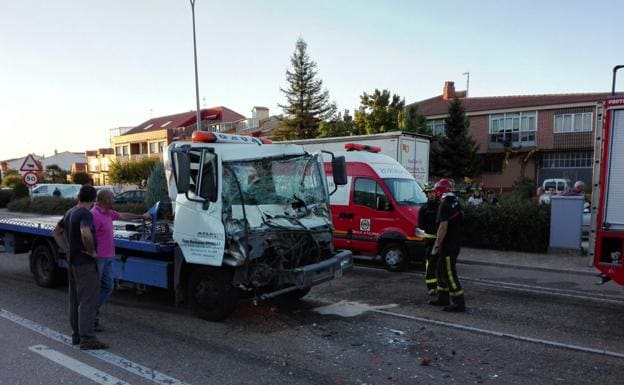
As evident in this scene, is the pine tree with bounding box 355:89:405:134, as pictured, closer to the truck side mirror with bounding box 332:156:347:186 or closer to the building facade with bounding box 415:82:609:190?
the building facade with bounding box 415:82:609:190

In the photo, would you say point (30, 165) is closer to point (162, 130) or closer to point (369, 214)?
point (369, 214)

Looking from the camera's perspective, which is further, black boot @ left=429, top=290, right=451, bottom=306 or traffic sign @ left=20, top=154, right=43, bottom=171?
traffic sign @ left=20, top=154, right=43, bottom=171

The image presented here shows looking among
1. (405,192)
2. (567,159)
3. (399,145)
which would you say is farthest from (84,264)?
(567,159)

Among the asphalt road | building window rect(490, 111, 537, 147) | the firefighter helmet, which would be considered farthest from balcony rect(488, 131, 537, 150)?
the firefighter helmet

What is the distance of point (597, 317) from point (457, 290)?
1.86 m

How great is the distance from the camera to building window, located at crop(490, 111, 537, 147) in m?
34.6

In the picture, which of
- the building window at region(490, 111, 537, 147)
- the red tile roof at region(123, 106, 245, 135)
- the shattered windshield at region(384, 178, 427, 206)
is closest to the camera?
the shattered windshield at region(384, 178, 427, 206)

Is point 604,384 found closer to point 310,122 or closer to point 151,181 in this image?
point 151,181

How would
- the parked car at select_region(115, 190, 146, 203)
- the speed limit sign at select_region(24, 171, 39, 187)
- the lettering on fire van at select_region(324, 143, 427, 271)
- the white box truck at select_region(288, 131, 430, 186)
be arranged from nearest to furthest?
the lettering on fire van at select_region(324, 143, 427, 271), the white box truck at select_region(288, 131, 430, 186), the speed limit sign at select_region(24, 171, 39, 187), the parked car at select_region(115, 190, 146, 203)

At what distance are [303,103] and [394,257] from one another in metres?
34.4

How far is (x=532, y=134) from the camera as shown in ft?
113

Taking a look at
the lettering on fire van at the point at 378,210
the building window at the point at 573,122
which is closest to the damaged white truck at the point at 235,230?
the lettering on fire van at the point at 378,210

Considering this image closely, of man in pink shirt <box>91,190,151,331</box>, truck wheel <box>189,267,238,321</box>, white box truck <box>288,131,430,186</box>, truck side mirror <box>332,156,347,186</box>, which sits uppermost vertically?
white box truck <box>288,131,430,186</box>

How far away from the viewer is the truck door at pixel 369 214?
1021cm
